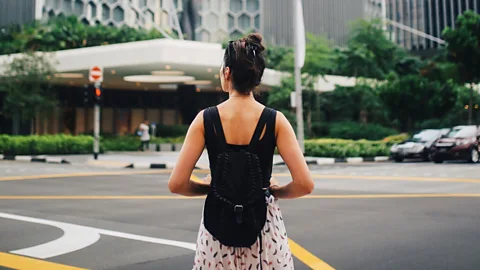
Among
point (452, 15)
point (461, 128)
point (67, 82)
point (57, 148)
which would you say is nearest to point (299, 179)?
point (461, 128)

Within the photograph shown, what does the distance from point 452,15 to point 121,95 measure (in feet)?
219

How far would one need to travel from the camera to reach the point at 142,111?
46875 mm

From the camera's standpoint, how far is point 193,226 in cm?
714

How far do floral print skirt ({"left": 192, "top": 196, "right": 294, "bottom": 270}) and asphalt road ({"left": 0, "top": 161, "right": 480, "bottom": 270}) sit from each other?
2.70 meters

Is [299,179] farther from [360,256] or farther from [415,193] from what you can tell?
[415,193]

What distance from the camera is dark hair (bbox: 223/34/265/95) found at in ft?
7.39

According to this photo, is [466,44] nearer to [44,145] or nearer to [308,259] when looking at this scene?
[44,145]

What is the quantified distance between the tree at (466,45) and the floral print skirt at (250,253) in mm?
29062

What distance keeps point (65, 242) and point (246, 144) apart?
4.42 meters

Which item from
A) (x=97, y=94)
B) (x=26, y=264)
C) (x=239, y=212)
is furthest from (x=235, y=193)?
(x=97, y=94)

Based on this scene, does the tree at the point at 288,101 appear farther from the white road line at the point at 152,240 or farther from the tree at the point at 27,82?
the white road line at the point at 152,240

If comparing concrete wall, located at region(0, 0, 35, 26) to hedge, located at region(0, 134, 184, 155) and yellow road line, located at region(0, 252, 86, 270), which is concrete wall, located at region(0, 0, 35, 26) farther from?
yellow road line, located at region(0, 252, 86, 270)

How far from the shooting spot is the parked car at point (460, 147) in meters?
21.9

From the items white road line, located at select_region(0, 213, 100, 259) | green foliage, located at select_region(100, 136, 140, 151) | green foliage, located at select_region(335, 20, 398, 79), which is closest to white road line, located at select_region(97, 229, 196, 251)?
white road line, located at select_region(0, 213, 100, 259)
